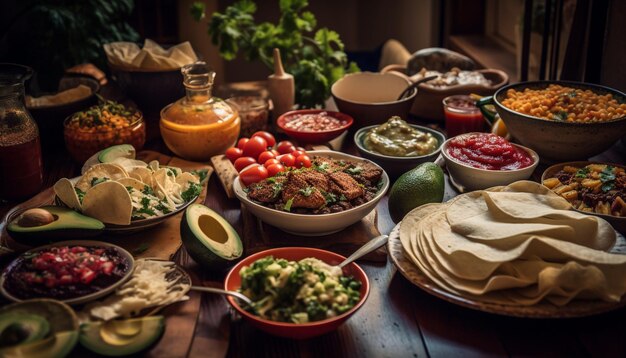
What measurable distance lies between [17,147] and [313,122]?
4.50ft

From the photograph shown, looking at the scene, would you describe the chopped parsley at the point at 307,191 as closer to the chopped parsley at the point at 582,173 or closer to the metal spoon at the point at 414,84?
the chopped parsley at the point at 582,173

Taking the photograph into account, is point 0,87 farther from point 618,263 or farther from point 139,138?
point 618,263

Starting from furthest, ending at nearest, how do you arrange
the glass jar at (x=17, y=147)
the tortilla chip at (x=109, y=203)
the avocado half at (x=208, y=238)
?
the glass jar at (x=17, y=147)
the tortilla chip at (x=109, y=203)
the avocado half at (x=208, y=238)

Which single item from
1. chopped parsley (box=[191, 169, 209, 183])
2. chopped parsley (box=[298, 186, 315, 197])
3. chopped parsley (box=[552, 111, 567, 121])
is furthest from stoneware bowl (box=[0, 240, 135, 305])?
chopped parsley (box=[552, 111, 567, 121])

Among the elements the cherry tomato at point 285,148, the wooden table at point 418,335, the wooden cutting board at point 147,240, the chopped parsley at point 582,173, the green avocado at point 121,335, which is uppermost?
the chopped parsley at point 582,173

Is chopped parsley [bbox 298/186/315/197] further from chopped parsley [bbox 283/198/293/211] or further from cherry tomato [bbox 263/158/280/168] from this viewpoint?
cherry tomato [bbox 263/158/280/168]

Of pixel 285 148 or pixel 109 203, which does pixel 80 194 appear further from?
pixel 285 148

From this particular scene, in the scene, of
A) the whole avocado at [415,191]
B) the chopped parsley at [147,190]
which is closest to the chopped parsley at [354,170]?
the whole avocado at [415,191]

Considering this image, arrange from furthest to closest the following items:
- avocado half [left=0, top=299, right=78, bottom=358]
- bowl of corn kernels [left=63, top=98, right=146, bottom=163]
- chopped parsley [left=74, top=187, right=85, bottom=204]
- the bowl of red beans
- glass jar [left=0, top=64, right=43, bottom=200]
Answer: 1. the bowl of red beans
2. bowl of corn kernels [left=63, top=98, right=146, bottom=163]
3. glass jar [left=0, top=64, right=43, bottom=200]
4. chopped parsley [left=74, top=187, right=85, bottom=204]
5. avocado half [left=0, top=299, right=78, bottom=358]

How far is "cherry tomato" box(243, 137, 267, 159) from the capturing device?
9.55 feet

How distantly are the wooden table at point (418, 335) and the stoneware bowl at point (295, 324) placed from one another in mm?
87

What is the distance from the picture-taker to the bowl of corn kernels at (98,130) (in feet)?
9.51


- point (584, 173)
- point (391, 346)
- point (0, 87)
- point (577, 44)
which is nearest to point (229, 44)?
point (0, 87)

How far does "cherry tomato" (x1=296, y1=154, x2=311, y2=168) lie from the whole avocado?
1.27 feet
